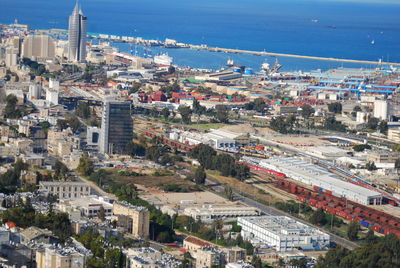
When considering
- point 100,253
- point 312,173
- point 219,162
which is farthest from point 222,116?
point 100,253

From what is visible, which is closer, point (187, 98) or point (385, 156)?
point (385, 156)

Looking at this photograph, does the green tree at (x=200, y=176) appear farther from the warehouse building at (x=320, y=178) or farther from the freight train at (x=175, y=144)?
the freight train at (x=175, y=144)

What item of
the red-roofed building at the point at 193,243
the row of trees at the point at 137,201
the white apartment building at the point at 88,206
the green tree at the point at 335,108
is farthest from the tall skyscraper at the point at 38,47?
the red-roofed building at the point at 193,243

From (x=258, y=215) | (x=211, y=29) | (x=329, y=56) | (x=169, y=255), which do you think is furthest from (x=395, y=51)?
(x=169, y=255)

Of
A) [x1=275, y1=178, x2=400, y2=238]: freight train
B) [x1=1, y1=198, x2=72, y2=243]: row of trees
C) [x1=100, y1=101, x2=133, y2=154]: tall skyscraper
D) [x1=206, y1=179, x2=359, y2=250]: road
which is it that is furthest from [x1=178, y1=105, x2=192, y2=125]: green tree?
[x1=1, y1=198, x2=72, y2=243]: row of trees

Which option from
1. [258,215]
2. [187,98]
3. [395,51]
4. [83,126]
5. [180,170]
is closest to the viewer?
[258,215]

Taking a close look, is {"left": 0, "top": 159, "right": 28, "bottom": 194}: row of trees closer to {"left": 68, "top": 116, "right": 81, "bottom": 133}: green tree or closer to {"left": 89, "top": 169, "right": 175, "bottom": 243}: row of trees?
{"left": 89, "top": 169, "right": 175, "bottom": 243}: row of trees

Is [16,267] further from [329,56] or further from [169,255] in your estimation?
[329,56]

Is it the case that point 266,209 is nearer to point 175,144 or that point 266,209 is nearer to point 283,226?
point 283,226
